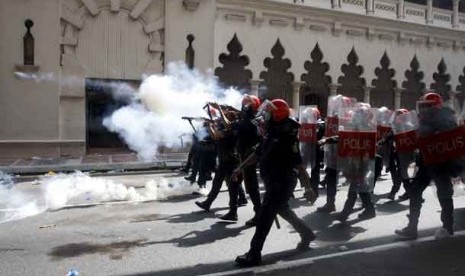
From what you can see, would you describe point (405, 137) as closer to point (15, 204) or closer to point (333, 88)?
point (15, 204)

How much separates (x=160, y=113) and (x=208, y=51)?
271 inches

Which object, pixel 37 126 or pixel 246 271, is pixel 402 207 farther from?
pixel 37 126

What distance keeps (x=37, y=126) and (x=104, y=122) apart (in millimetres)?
2221

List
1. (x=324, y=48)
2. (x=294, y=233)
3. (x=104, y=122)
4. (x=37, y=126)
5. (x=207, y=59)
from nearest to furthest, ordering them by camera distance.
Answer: (x=294, y=233) < (x=37, y=126) < (x=104, y=122) < (x=207, y=59) < (x=324, y=48)

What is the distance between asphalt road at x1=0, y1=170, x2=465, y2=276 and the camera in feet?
20.0

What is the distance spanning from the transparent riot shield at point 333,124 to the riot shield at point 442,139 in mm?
2114

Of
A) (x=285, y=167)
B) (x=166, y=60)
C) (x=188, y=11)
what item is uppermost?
(x=188, y=11)

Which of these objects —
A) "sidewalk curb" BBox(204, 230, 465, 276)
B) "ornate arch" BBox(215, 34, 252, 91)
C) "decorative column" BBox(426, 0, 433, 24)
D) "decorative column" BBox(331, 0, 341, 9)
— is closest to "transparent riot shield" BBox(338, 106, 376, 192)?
"sidewalk curb" BBox(204, 230, 465, 276)

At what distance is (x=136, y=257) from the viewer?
6422 millimetres

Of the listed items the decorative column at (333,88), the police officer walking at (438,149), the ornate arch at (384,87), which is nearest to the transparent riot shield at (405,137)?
the police officer walking at (438,149)

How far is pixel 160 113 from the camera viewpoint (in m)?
14.0

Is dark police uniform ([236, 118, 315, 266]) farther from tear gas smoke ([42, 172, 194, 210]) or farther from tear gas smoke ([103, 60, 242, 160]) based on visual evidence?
tear gas smoke ([103, 60, 242, 160])

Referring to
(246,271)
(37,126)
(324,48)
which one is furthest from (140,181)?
(324,48)

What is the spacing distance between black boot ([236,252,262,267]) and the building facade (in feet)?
43.7
